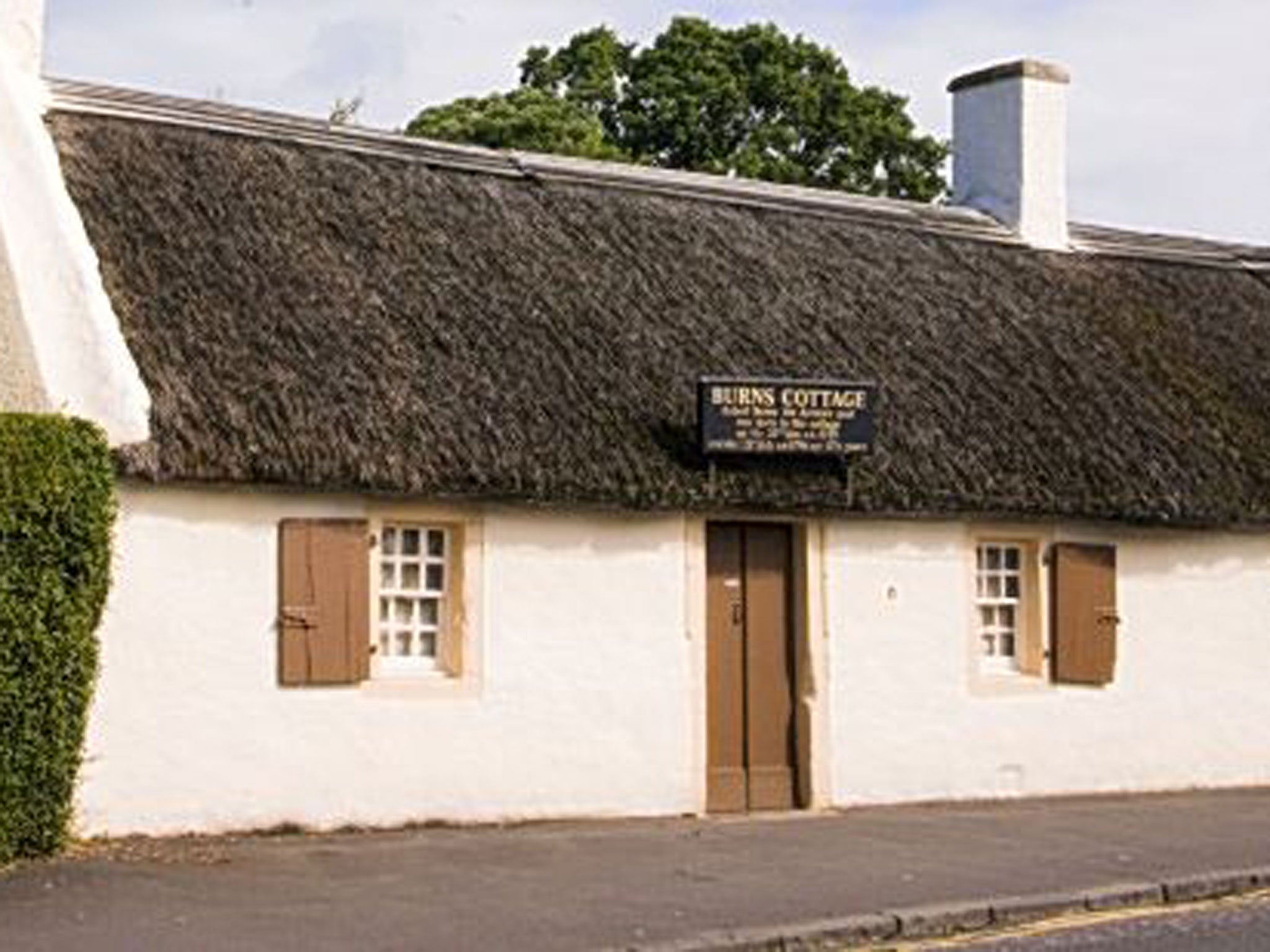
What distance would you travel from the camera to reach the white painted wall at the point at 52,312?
13.8 metres

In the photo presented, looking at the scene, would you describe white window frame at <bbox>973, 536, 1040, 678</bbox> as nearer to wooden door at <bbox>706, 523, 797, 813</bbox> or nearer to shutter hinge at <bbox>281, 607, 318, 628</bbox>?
wooden door at <bbox>706, 523, 797, 813</bbox>

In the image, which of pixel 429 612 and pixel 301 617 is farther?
pixel 429 612

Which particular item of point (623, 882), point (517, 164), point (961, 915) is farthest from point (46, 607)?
point (517, 164)

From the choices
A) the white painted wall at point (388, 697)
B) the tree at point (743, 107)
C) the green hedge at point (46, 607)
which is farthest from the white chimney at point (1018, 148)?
the tree at point (743, 107)

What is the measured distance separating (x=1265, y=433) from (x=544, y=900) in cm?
1042

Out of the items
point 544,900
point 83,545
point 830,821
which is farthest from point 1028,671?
point 83,545

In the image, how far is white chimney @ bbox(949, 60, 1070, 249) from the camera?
22.3 meters

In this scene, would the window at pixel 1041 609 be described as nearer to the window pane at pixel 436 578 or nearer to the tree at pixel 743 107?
the window pane at pixel 436 578

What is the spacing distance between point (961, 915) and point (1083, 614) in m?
6.82

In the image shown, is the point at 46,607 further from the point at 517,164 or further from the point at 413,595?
the point at 517,164

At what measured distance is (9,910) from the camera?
11.1m

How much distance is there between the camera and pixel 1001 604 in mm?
18234

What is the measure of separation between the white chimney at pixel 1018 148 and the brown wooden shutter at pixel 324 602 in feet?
31.0

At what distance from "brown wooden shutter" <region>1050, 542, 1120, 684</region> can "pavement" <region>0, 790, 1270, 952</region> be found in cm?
194
